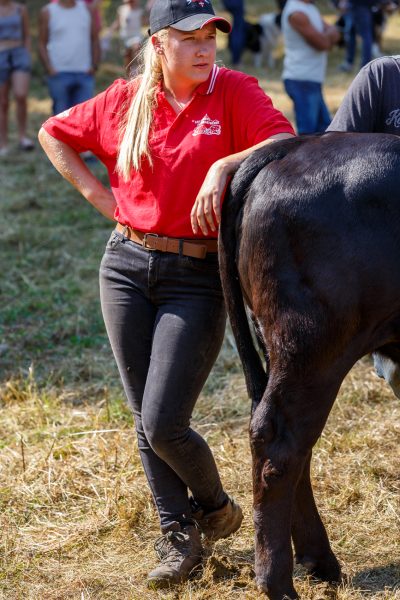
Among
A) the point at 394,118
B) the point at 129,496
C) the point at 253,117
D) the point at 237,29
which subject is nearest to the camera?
the point at 253,117

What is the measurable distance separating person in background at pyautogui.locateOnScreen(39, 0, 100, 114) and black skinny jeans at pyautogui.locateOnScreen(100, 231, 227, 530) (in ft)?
25.0

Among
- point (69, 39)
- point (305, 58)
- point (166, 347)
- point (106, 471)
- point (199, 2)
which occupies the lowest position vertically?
point (106, 471)

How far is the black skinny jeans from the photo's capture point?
3258 millimetres

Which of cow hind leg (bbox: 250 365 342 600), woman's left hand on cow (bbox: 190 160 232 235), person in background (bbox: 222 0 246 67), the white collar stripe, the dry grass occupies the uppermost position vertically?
person in background (bbox: 222 0 246 67)

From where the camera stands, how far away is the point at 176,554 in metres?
3.43

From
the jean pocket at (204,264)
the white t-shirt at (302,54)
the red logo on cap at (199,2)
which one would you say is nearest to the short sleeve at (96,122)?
the red logo on cap at (199,2)

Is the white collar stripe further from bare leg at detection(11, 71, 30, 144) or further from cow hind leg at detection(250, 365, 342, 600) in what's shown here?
bare leg at detection(11, 71, 30, 144)

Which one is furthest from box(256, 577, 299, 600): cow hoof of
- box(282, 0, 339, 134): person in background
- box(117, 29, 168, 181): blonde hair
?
box(282, 0, 339, 134): person in background

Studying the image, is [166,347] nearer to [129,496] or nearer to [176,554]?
[176,554]

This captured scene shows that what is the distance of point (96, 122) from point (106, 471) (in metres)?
1.65

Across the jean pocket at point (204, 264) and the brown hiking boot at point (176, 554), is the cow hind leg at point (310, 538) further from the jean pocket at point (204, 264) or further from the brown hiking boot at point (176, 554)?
the jean pocket at point (204, 264)

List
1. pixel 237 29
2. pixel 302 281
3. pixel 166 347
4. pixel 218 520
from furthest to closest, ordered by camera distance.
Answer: pixel 237 29, pixel 218 520, pixel 166 347, pixel 302 281

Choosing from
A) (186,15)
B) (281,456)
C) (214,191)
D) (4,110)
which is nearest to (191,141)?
(214,191)

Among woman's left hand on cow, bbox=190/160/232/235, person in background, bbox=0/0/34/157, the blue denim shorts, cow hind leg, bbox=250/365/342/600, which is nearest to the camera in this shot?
cow hind leg, bbox=250/365/342/600
